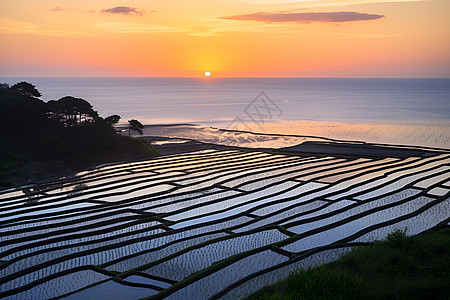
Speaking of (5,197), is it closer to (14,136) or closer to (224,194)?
(224,194)

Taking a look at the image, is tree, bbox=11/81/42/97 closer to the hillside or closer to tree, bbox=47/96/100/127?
the hillside

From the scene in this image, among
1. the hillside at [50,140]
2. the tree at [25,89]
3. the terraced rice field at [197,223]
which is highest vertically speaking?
the tree at [25,89]

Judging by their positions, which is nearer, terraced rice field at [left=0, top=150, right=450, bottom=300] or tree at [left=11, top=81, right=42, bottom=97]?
terraced rice field at [left=0, top=150, right=450, bottom=300]

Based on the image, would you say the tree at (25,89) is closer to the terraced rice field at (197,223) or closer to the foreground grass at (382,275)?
the terraced rice field at (197,223)

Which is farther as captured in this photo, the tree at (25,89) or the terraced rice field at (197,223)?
the tree at (25,89)

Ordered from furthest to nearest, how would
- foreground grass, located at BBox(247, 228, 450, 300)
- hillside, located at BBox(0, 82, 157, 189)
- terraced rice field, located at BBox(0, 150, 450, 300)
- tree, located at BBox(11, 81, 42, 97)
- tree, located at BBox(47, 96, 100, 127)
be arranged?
tree, located at BBox(11, 81, 42, 97) < tree, located at BBox(47, 96, 100, 127) < hillside, located at BBox(0, 82, 157, 189) < terraced rice field, located at BBox(0, 150, 450, 300) < foreground grass, located at BBox(247, 228, 450, 300)

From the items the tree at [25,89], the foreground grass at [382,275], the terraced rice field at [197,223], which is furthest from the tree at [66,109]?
the foreground grass at [382,275]

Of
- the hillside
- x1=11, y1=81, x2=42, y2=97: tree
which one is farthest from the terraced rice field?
x1=11, y1=81, x2=42, y2=97: tree
